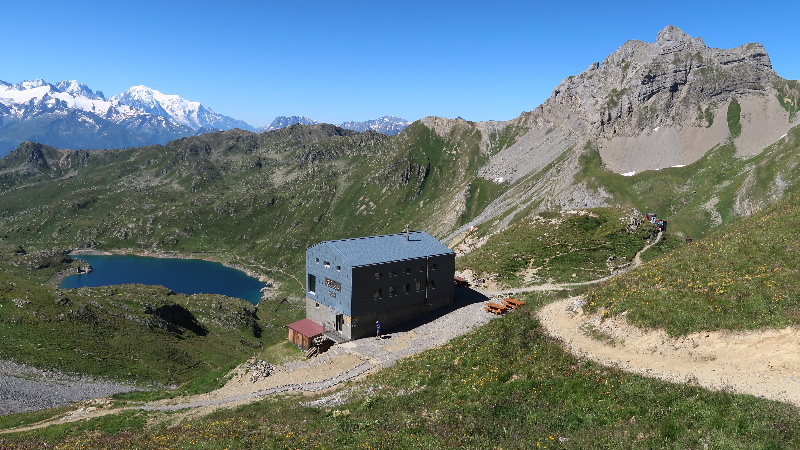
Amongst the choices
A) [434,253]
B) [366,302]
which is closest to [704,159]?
[434,253]

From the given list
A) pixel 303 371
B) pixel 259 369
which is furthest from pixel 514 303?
pixel 259 369

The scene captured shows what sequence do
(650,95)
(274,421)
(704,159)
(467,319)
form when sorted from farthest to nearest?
(650,95) < (704,159) < (467,319) < (274,421)

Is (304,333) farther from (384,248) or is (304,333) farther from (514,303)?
(514,303)

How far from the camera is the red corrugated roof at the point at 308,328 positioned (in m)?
50.2

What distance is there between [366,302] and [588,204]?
125661 mm

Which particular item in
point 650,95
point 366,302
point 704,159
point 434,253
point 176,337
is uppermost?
point 650,95

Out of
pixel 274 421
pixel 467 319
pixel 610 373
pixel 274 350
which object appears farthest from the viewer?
pixel 467 319

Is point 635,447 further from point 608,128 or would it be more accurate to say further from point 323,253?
point 608,128

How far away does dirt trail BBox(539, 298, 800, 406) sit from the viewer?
76.5ft

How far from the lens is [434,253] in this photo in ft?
187

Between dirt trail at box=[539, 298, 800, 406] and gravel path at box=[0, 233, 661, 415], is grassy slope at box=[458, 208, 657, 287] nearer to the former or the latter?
gravel path at box=[0, 233, 661, 415]

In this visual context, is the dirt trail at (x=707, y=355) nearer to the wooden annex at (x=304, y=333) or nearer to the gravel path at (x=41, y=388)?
the wooden annex at (x=304, y=333)

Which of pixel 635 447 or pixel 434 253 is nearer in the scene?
pixel 635 447

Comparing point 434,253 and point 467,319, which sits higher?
point 434,253
